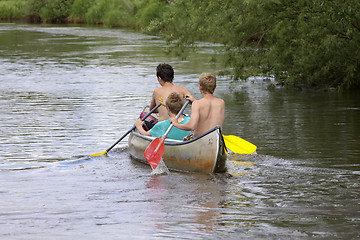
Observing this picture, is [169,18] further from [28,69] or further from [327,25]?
[28,69]

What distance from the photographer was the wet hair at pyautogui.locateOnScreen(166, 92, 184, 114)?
944 cm

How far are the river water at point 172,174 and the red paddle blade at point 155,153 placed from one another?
0.65ft

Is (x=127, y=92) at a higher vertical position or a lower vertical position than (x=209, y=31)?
lower

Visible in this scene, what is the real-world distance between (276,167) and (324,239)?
3.35m

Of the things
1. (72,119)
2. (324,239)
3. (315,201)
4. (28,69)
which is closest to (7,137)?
(72,119)

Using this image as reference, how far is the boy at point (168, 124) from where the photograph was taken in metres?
9.45

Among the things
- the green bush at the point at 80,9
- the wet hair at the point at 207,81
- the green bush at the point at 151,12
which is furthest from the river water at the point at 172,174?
the green bush at the point at 80,9

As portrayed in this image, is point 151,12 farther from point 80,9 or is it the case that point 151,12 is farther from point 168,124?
point 168,124

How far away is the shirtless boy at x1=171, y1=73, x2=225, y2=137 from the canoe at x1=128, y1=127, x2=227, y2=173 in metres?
A: 0.20

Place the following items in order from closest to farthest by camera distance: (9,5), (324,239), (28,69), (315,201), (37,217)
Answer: (324,239) → (37,217) → (315,201) → (28,69) → (9,5)

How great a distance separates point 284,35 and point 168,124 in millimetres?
8238

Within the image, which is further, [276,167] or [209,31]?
[209,31]

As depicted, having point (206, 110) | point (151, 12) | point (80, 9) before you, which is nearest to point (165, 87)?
point (206, 110)

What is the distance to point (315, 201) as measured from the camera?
753 cm
